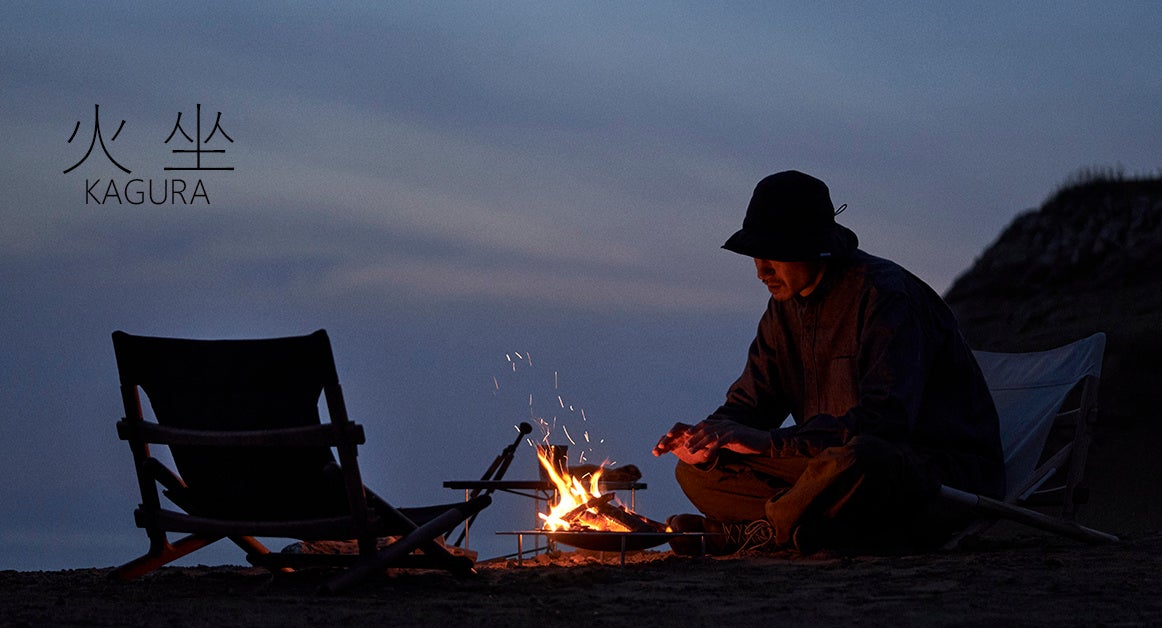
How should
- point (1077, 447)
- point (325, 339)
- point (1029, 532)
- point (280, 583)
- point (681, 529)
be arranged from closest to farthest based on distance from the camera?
point (325, 339), point (280, 583), point (681, 529), point (1077, 447), point (1029, 532)

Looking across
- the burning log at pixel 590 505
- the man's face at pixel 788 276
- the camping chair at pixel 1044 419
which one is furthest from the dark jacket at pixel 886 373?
the burning log at pixel 590 505

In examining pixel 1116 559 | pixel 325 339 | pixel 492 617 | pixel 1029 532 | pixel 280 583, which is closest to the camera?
pixel 492 617

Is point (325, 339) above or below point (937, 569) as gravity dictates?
above

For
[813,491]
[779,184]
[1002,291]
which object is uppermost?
[1002,291]

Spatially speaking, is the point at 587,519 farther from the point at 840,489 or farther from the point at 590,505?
the point at 840,489

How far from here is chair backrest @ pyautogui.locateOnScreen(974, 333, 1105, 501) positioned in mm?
5867

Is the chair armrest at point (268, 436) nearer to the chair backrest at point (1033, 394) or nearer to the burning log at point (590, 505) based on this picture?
the burning log at point (590, 505)

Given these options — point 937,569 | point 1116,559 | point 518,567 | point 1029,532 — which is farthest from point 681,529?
point 1029,532

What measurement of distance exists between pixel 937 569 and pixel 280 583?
2.29 metres

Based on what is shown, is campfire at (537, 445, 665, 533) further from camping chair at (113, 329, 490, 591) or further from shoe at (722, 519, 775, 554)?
camping chair at (113, 329, 490, 591)

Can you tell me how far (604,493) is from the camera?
556 centimetres

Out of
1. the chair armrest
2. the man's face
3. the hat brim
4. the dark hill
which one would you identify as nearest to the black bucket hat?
the hat brim

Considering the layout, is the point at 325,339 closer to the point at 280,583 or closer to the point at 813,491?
the point at 280,583

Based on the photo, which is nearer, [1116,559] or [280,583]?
[280,583]
